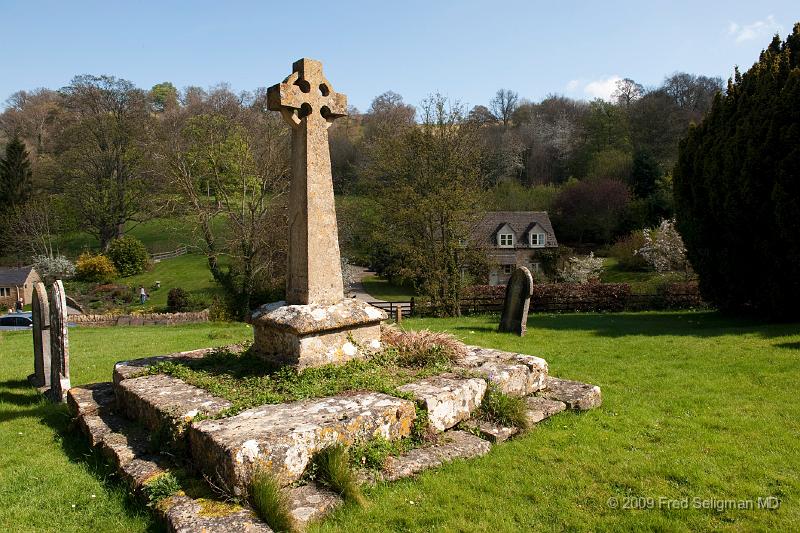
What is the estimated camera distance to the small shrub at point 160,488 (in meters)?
4.64

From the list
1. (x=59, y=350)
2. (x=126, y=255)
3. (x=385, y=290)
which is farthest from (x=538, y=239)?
(x=59, y=350)

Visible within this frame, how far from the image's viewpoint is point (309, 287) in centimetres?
691

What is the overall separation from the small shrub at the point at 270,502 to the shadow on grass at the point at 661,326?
11.1 meters

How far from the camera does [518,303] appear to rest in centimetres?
1433

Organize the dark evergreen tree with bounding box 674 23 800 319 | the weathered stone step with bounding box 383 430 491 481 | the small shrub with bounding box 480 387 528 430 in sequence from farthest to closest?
the dark evergreen tree with bounding box 674 23 800 319, the small shrub with bounding box 480 387 528 430, the weathered stone step with bounding box 383 430 491 481

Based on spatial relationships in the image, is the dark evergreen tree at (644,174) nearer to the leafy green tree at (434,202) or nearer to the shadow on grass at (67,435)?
the leafy green tree at (434,202)

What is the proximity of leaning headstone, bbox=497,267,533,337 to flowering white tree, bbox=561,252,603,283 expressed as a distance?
18941mm

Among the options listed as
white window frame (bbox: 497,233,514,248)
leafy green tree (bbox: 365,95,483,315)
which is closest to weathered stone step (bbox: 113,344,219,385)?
leafy green tree (bbox: 365,95,483,315)

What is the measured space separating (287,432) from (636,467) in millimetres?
3389

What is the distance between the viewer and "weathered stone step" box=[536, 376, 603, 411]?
7051mm

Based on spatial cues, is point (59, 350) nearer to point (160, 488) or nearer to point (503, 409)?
point (160, 488)

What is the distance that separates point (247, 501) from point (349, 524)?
0.87 metres

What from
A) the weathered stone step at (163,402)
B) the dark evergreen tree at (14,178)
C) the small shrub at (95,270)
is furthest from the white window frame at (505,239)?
the dark evergreen tree at (14,178)

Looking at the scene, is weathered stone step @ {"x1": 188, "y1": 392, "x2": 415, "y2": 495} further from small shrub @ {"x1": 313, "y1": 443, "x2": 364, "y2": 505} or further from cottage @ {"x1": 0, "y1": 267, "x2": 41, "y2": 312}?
cottage @ {"x1": 0, "y1": 267, "x2": 41, "y2": 312}
